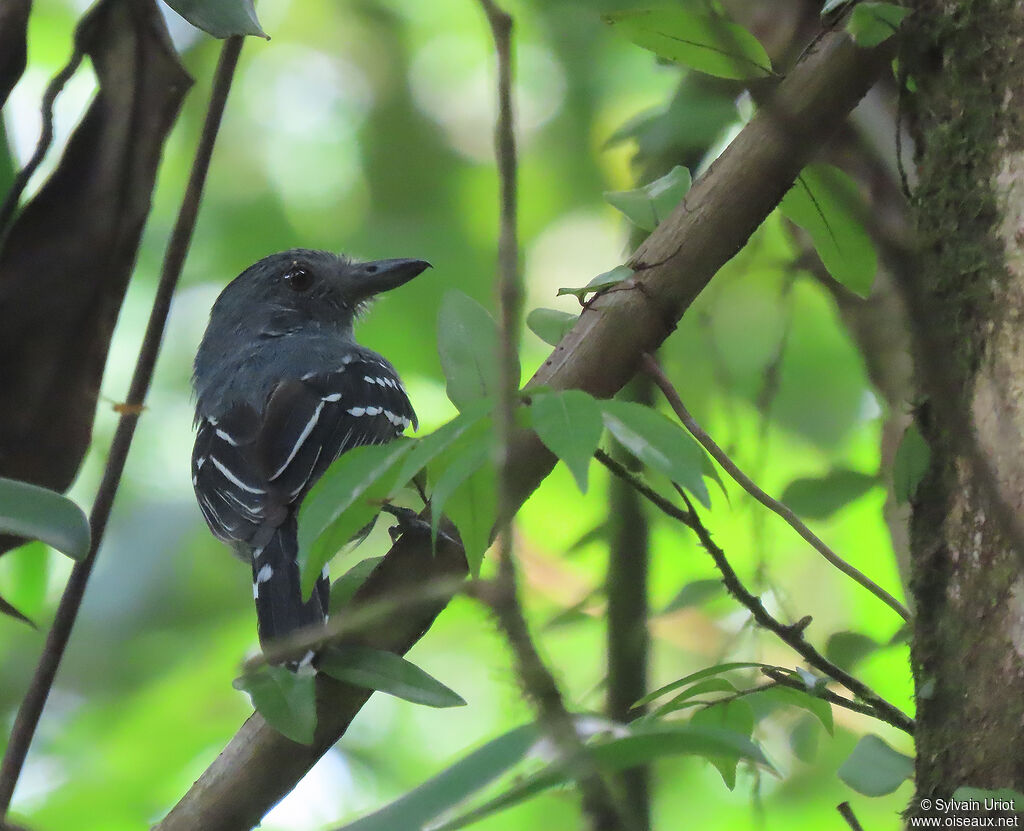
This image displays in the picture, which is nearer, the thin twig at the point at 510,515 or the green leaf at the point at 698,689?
the thin twig at the point at 510,515

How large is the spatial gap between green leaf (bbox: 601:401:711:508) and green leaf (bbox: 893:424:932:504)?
0.57 metres

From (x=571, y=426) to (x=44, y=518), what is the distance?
781 millimetres

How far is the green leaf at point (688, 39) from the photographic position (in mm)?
1620

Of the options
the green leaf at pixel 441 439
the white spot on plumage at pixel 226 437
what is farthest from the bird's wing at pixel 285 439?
the green leaf at pixel 441 439

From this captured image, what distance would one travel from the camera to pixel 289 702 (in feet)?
4.82

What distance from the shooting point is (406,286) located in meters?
4.10

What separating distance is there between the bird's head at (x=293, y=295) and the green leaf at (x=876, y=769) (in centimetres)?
264

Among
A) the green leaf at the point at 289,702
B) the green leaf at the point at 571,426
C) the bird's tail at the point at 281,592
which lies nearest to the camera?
the green leaf at the point at 571,426

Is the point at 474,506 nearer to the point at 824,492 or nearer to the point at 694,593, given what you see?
the point at 694,593

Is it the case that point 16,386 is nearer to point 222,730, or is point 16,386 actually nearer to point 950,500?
point 950,500

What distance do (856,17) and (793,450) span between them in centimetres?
227

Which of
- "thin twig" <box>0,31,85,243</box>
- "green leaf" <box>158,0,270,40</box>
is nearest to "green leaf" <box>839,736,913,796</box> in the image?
"green leaf" <box>158,0,270,40</box>

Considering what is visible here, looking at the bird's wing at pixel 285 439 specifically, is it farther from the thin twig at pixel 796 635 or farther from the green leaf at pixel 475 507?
the green leaf at pixel 475 507

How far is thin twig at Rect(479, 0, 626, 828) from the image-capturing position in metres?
0.79
